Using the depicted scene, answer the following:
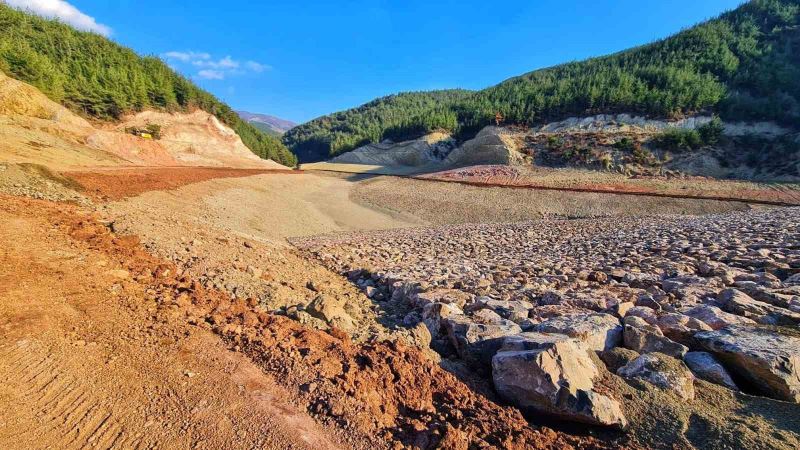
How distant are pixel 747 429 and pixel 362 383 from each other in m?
2.79

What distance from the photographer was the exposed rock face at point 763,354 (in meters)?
2.87

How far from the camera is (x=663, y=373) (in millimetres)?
3119

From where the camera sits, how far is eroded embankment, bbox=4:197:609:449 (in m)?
2.50

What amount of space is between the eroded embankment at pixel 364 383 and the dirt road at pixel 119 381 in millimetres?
143

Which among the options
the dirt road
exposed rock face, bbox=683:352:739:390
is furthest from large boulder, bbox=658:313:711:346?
the dirt road

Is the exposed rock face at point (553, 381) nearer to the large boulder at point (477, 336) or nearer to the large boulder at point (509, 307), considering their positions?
the large boulder at point (477, 336)

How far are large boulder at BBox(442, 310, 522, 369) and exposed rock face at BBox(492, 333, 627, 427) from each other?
1.18 feet

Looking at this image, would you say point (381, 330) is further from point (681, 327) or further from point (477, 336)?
point (681, 327)

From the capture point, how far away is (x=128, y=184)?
47.1 ft

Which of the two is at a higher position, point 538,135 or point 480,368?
point 538,135

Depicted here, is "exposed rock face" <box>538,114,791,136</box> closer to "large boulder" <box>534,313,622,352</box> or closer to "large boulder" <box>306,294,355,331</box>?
"large boulder" <box>534,313,622,352</box>

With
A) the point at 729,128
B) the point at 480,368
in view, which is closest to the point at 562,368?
the point at 480,368

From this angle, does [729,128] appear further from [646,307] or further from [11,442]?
[11,442]

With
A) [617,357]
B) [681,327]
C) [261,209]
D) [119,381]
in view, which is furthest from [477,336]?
[261,209]
